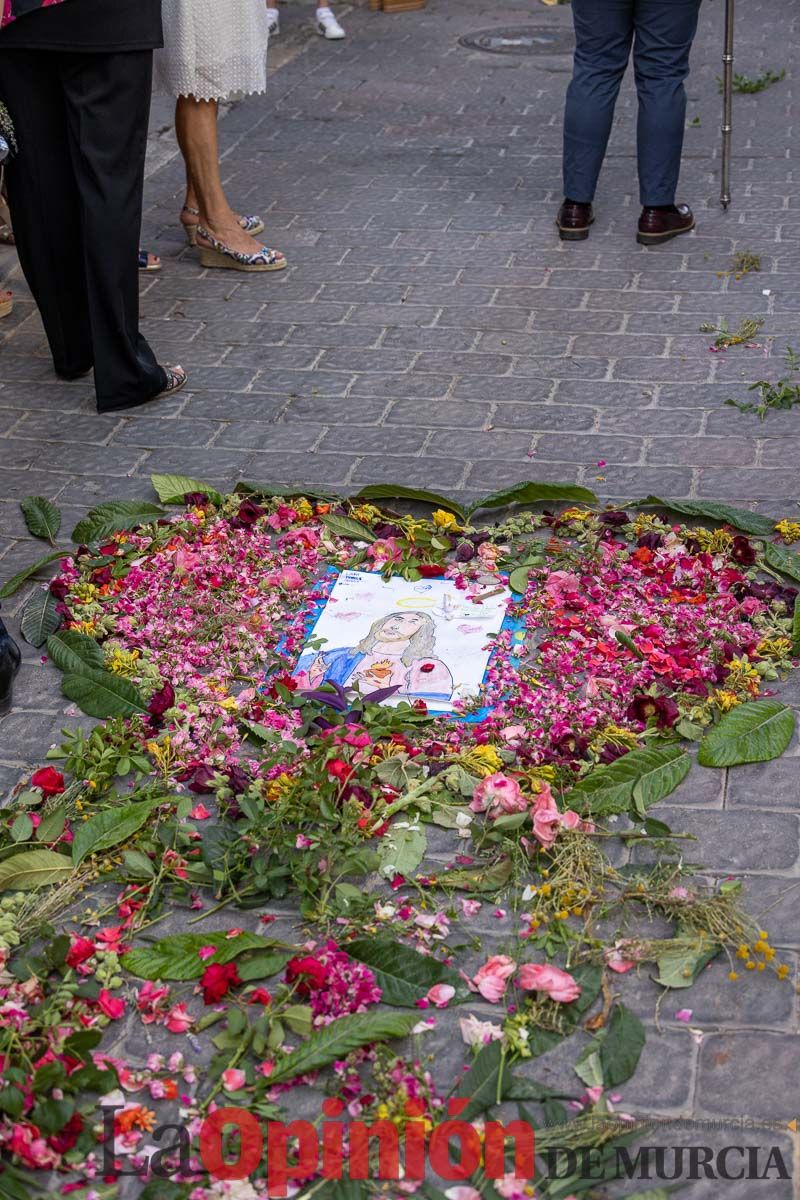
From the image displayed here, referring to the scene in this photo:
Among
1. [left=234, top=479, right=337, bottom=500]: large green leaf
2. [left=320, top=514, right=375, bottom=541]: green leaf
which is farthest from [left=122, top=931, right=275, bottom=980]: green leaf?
[left=234, top=479, right=337, bottom=500]: large green leaf

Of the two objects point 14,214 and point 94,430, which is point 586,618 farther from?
point 14,214

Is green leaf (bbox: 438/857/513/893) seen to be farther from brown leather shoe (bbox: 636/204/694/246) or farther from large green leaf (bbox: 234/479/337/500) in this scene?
brown leather shoe (bbox: 636/204/694/246)

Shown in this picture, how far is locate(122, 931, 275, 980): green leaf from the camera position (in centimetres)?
257

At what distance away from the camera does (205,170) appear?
5.68m

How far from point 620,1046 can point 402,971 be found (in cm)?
41

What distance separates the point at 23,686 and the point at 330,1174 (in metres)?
1.66

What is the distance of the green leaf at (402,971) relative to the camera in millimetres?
2496

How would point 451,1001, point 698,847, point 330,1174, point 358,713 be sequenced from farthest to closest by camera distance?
point 358,713 → point 698,847 → point 451,1001 → point 330,1174

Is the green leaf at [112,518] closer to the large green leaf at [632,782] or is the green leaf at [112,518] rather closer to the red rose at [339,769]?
the red rose at [339,769]

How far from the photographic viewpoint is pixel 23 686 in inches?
137

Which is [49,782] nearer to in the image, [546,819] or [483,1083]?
[546,819]

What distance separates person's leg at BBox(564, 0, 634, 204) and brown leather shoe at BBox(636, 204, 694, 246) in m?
0.27

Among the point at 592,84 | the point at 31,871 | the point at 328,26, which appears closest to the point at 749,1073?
the point at 31,871

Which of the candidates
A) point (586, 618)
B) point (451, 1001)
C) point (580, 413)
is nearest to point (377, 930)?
point (451, 1001)
